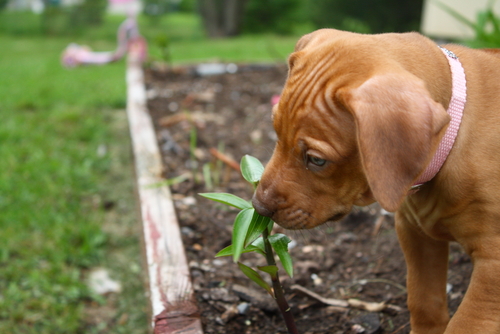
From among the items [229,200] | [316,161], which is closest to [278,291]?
[229,200]

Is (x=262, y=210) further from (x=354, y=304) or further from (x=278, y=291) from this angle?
(x=354, y=304)

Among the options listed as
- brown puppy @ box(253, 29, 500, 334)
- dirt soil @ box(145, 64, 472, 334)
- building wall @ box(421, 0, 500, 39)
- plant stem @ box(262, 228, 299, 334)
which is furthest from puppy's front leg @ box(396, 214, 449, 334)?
building wall @ box(421, 0, 500, 39)

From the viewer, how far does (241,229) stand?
1911mm

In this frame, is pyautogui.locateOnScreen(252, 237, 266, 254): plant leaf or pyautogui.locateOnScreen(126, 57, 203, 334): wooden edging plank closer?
pyautogui.locateOnScreen(252, 237, 266, 254): plant leaf

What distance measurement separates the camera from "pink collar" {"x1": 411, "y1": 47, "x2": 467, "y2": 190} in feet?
5.89

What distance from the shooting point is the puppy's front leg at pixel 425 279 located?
2193 millimetres

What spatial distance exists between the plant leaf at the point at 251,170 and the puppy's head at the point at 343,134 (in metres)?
0.07

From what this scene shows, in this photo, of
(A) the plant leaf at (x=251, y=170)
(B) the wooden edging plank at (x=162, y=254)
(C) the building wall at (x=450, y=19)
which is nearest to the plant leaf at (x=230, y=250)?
(A) the plant leaf at (x=251, y=170)

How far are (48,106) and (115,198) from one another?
311cm

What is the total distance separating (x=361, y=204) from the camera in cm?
202

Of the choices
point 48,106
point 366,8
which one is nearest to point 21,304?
point 48,106

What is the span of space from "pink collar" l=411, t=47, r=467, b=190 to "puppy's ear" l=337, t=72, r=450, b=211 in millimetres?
174

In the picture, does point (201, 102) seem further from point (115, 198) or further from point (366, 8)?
point (366, 8)

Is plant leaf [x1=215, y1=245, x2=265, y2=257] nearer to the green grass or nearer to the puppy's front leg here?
the puppy's front leg
